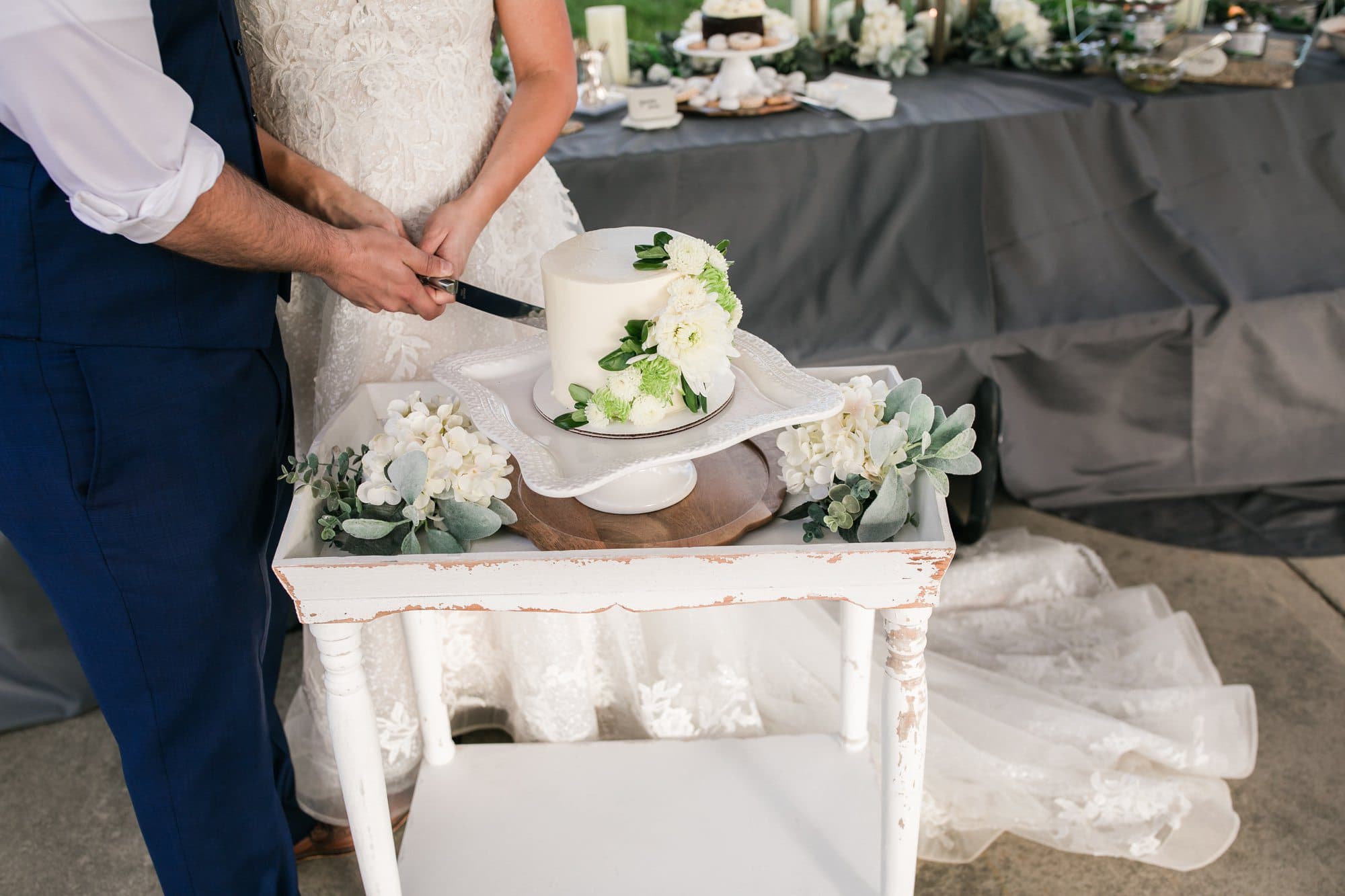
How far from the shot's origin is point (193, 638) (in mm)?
1174

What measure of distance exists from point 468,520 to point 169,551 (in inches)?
13.0

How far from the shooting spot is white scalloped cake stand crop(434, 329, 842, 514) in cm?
103

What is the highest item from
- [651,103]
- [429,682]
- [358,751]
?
[651,103]

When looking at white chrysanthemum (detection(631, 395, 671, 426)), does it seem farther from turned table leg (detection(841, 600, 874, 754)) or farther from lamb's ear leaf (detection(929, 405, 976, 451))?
turned table leg (detection(841, 600, 874, 754))

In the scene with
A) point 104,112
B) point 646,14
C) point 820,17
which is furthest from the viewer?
point 646,14

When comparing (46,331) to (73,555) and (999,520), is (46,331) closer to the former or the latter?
(73,555)

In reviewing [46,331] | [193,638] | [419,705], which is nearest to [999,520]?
[419,705]

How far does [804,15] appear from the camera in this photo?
263 cm

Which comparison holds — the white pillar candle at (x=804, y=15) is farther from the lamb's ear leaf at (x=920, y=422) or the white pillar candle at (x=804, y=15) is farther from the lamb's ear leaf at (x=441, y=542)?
the lamb's ear leaf at (x=441, y=542)

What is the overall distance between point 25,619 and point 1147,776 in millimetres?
1853

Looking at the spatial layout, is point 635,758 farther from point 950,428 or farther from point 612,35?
point 612,35

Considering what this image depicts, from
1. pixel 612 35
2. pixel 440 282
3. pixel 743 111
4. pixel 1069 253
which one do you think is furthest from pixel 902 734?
pixel 612 35

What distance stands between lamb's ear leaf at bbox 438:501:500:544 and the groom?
0.27 metres

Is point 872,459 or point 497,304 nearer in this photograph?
point 872,459
